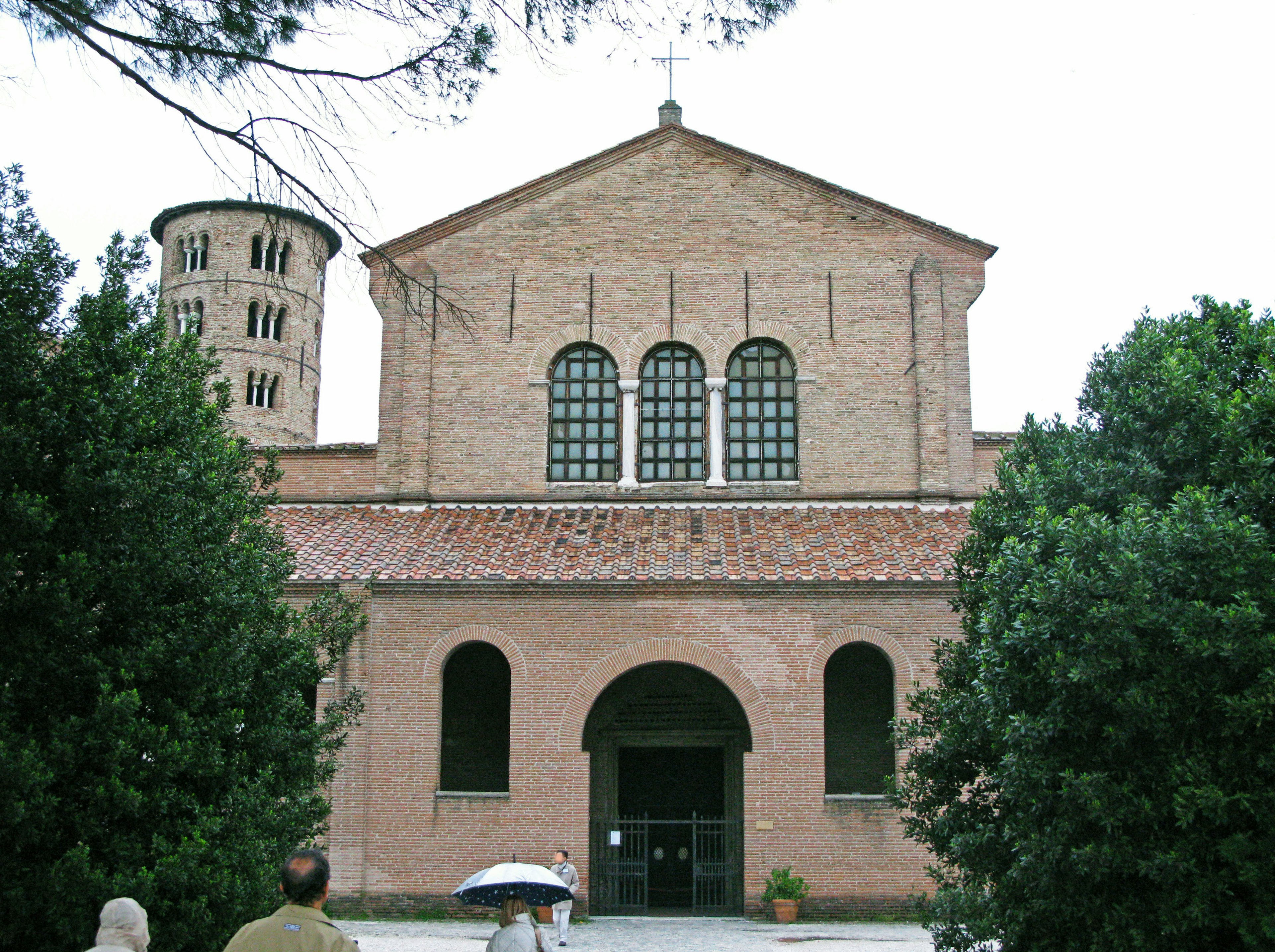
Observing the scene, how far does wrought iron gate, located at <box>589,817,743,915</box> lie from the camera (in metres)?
17.6

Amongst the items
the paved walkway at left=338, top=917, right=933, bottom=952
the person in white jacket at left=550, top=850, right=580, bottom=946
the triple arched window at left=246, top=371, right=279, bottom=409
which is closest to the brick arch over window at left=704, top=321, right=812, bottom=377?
the person in white jacket at left=550, top=850, right=580, bottom=946

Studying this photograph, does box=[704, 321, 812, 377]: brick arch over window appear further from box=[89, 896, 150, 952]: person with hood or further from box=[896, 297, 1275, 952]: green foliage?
box=[89, 896, 150, 952]: person with hood

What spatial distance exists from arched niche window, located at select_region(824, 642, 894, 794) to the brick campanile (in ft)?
85.5

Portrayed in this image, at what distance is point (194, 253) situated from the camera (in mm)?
42562

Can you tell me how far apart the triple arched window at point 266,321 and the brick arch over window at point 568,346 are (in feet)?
83.9

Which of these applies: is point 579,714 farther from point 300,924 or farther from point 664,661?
point 300,924

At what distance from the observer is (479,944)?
1448cm

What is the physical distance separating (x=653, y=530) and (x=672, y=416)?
2.31 metres

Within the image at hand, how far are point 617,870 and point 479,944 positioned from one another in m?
3.63

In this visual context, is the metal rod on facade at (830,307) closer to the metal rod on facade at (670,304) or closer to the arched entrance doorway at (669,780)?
the metal rod on facade at (670,304)

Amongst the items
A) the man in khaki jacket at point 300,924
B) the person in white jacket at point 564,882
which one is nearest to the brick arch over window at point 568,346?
the person in white jacket at point 564,882

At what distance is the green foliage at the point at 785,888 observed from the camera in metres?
16.5

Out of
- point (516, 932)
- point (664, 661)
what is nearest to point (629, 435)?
point (664, 661)

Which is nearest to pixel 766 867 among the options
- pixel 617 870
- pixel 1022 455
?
pixel 617 870
